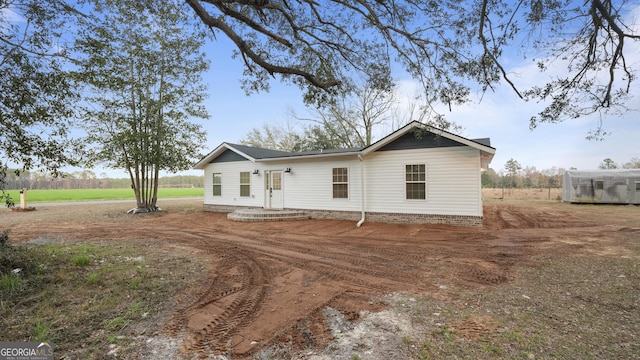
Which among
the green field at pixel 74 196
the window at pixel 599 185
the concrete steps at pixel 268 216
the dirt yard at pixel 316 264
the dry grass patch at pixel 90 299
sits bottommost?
the dirt yard at pixel 316 264

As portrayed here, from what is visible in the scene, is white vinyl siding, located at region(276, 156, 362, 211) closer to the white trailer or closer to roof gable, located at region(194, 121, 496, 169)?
roof gable, located at region(194, 121, 496, 169)

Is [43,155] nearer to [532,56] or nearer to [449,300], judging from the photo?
[449,300]

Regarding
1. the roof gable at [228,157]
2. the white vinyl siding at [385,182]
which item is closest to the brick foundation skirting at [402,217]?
the white vinyl siding at [385,182]

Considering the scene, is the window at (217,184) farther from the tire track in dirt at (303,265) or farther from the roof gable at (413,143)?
the tire track in dirt at (303,265)

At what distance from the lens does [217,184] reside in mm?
16109

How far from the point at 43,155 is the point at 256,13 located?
5.06m

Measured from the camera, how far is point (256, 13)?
666cm

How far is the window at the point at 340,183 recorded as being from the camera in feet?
39.9

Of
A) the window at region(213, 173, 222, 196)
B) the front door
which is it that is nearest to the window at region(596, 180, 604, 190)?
the front door

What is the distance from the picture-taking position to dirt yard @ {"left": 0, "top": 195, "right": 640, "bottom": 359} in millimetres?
3029

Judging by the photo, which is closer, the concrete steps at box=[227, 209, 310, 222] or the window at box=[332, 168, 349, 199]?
the window at box=[332, 168, 349, 199]

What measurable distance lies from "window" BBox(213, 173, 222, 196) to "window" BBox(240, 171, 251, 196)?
1598mm

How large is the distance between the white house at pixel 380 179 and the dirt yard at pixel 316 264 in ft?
2.59

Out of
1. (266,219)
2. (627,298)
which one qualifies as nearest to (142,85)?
(266,219)
